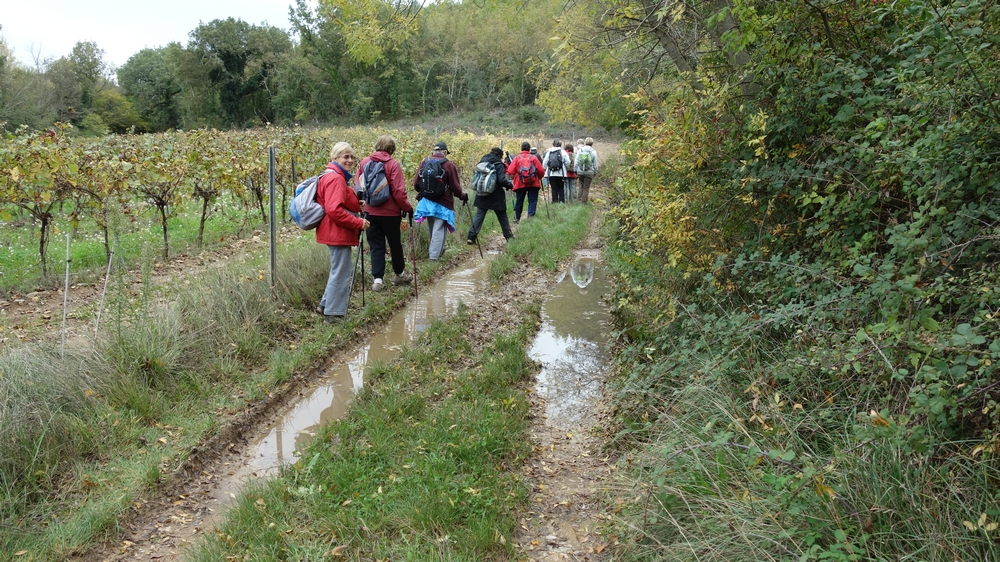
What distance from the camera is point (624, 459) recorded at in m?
4.08

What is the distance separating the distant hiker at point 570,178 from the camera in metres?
17.1

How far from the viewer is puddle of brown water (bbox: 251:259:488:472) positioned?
4879 mm

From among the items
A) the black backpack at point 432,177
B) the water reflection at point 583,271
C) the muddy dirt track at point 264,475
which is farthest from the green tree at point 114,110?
the muddy dirt track at point 264,475

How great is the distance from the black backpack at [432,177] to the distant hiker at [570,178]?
8013 millimetres

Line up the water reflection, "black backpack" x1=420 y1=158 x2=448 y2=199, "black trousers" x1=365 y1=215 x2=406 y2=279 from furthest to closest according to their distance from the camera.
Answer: the water reflection < "black backpack" x1=420 y1=158 x2=448 y2=199 < "black trousers" x1=365 y1=215 x2=406 y2=279

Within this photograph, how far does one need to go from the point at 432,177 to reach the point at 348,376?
4.21 meters

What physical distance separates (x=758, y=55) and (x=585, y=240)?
854 centimetres

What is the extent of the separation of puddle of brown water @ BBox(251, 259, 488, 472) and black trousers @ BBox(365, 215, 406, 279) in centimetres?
67

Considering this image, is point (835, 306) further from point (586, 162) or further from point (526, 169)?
point (586, 162)

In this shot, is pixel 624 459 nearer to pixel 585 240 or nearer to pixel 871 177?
pixel 871 177

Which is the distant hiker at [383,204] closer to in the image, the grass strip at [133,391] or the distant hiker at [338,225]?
the distant hiker at [338,225]

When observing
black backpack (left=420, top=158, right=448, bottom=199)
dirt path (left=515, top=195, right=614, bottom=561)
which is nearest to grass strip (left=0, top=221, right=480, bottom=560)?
dirt path (left=515, top=195, right=614, bottom=561)

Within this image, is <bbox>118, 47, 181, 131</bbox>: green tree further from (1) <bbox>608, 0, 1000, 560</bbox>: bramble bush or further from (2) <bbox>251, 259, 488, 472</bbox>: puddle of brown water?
(1) <bbox>608, 0, 1000, 560</bbox>: bramble bush

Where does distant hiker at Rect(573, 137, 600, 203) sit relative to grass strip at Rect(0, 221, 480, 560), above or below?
above
